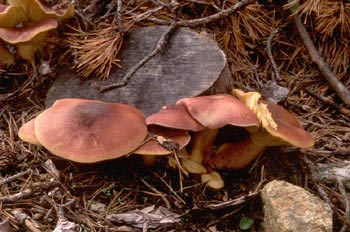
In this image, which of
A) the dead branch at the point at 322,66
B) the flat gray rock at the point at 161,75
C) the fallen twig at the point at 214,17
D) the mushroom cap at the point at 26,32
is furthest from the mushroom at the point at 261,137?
the mushroom cap at the point at 26,32

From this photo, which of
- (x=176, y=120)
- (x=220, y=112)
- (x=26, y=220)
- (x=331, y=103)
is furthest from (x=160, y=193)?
(x=331, y=103)

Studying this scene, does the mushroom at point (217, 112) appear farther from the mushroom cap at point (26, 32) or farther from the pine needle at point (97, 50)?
the mushroom cap at point (26, 32)

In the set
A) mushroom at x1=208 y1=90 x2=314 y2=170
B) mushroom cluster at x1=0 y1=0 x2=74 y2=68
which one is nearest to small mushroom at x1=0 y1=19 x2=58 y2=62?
mushroom cluster at x1=0 y1=0 x2=74 y2=68

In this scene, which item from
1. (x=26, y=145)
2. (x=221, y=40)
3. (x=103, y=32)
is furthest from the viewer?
(x=221, y=40)

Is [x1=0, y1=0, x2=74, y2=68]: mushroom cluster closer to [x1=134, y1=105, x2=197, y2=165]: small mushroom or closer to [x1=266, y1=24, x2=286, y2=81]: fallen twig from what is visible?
[x1=134, y1=105, x2=197, y2=165]: small mushroom

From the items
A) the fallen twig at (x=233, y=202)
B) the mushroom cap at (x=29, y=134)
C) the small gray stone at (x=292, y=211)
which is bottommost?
the fallen twig at (x=233, y=202)

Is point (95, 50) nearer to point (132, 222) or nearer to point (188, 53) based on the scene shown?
point (188, 53)

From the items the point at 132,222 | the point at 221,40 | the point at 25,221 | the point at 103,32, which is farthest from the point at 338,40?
the point at 25,221
